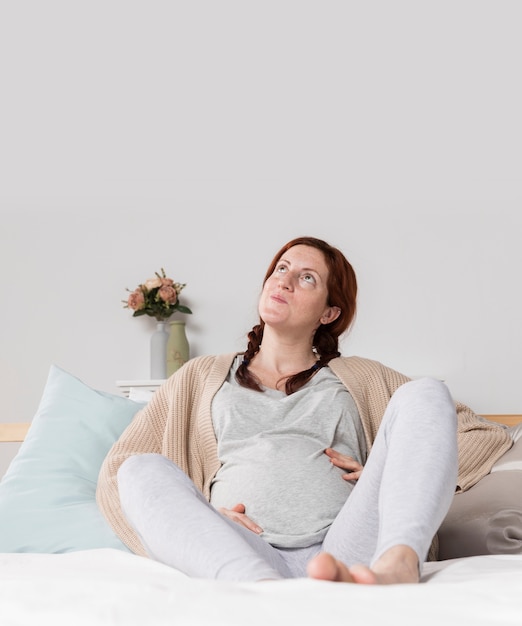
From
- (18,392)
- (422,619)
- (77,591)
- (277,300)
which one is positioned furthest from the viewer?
(18,392)

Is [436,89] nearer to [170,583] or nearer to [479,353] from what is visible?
[479,353]

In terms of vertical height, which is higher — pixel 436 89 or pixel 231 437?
pixel 436 89

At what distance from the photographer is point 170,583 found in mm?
856

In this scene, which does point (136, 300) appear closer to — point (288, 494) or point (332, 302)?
point (332, 302)

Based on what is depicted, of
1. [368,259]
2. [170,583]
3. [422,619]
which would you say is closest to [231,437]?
[170,583]

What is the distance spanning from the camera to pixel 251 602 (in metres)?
0.73

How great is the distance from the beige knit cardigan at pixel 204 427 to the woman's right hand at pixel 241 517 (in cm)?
19

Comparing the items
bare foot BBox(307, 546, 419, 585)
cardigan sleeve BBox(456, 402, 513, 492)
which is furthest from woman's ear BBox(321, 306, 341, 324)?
bare foot BBox(307, 546, 419, 585)

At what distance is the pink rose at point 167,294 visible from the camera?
2.92 metres

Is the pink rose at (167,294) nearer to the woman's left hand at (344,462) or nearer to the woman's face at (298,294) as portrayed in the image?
the woman's face at (298,294)

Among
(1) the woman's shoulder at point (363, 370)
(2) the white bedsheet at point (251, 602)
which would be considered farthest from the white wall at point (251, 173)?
(2) the white bedsheet at point (251, 602)

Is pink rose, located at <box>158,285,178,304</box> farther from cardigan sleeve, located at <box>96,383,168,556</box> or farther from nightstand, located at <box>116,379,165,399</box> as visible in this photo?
cardigan sleeve, located at <box>96,383,168,556</box>

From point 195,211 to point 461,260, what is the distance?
100cm

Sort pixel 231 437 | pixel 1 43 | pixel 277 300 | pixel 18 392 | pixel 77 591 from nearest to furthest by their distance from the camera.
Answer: pixel 77 591 → pixel 231 437 → pixel 277 300 → pixel 1 43 → pixel 18 392
